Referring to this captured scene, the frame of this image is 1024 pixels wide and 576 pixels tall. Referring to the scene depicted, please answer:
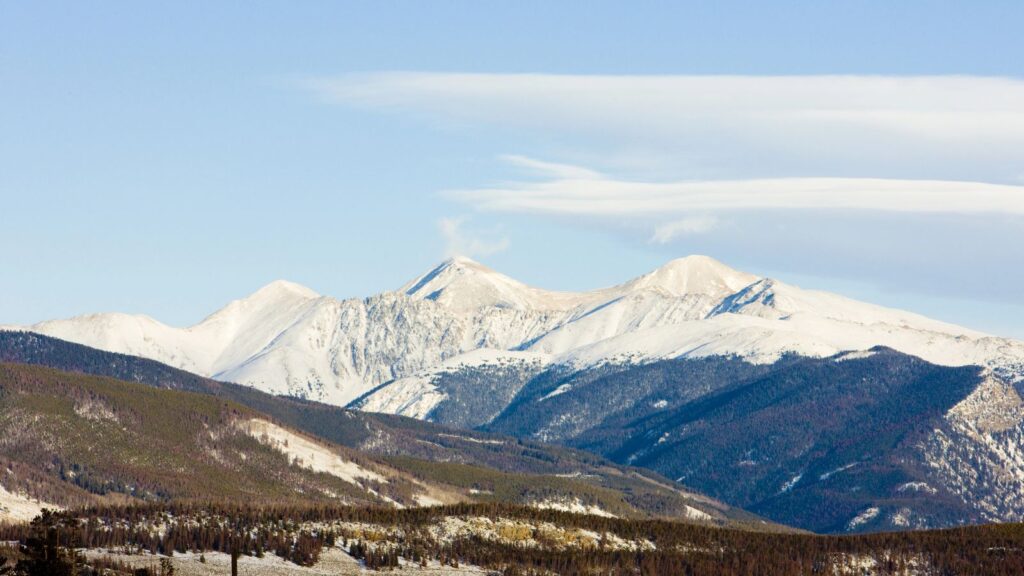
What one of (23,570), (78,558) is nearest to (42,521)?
(23,570)

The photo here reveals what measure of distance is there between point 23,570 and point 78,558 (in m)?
14.7

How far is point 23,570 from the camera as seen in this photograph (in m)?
177

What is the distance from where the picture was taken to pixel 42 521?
174 metres

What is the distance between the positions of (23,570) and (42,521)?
5.93 metres

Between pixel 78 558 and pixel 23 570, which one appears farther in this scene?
pixel 78 558

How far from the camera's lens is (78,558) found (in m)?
192

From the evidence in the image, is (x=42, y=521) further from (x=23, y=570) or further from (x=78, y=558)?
(x=78, y=558)

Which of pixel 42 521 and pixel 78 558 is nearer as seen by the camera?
pixel 42 521

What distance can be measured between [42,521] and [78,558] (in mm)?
18553
